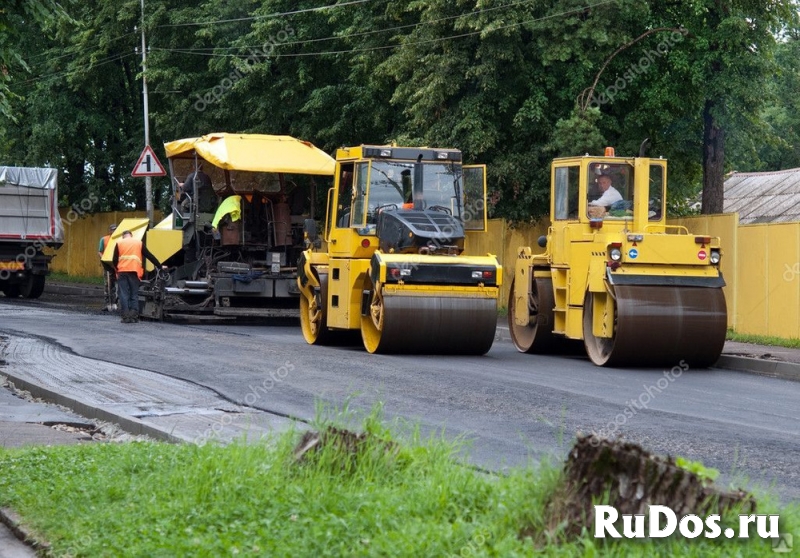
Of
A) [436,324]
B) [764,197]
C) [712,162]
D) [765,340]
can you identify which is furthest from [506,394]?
[764,197]

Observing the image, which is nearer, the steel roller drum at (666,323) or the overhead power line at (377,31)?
the steel roller drum at (666,323)

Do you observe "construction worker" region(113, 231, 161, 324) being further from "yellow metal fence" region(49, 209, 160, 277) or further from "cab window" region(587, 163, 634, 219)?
"yellow metal fence" region(49, 209, 160, 277)

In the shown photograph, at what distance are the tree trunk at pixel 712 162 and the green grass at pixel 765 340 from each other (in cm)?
433

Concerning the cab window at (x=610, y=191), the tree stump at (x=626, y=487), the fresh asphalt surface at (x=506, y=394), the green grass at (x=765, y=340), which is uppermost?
the cab window at (x=610, y=191)

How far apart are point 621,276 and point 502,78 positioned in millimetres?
9006

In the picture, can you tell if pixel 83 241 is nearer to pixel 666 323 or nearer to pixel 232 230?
pixel 232 230

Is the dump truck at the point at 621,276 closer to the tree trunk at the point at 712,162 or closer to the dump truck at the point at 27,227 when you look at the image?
the tree trunk at the point at 712,162

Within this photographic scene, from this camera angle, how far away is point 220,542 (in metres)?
5.61

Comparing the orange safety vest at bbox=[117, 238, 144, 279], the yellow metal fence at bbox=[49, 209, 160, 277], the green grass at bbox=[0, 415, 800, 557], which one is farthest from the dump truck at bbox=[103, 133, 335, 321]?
the yellow metal fence at bbox=[49, 209, 160, 277]

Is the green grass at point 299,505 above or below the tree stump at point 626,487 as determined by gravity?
below

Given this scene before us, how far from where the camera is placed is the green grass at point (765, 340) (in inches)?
726

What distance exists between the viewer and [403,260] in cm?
1614

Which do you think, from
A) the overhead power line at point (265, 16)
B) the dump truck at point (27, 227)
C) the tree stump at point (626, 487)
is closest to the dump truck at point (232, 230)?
the overhead power line at point (265, 16)

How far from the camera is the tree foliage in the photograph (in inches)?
852
